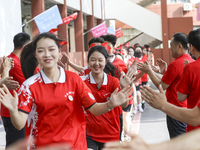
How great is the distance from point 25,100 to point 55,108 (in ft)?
0.82

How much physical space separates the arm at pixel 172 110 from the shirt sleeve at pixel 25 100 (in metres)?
0.92

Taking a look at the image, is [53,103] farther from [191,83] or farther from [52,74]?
[191,83]

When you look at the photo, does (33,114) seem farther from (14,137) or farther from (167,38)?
(167,38)

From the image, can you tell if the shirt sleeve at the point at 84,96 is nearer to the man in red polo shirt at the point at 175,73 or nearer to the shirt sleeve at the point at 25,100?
the shirt sleeve at the point at 25,100

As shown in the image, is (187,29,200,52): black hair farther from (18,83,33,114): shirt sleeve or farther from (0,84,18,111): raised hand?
(0,84,18,111): raised hand

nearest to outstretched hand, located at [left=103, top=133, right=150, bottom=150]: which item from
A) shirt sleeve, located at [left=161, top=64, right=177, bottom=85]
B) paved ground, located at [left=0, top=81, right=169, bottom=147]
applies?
shirt sleeve, located at [left=161, top=64, right=177, bottom=85]

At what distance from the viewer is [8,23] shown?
10.1m

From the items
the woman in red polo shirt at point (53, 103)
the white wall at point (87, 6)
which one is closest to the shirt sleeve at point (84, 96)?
the woman in red polo shirt at point (53, 103)

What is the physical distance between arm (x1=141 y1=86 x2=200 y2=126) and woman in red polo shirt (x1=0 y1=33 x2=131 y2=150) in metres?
0.32

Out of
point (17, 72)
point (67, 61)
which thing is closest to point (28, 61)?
point (17, 72)

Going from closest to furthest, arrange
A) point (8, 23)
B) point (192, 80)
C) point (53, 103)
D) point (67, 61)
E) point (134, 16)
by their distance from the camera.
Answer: point (53, 103)
point (192, 80)
point (67, 61)
point (8, 23)
point (134, 16)

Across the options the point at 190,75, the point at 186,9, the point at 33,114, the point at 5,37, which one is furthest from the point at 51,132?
the point at 186,9

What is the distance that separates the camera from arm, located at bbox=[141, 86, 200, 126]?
279 centimetres

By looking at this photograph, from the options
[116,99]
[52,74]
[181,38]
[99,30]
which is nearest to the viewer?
[116,99]
